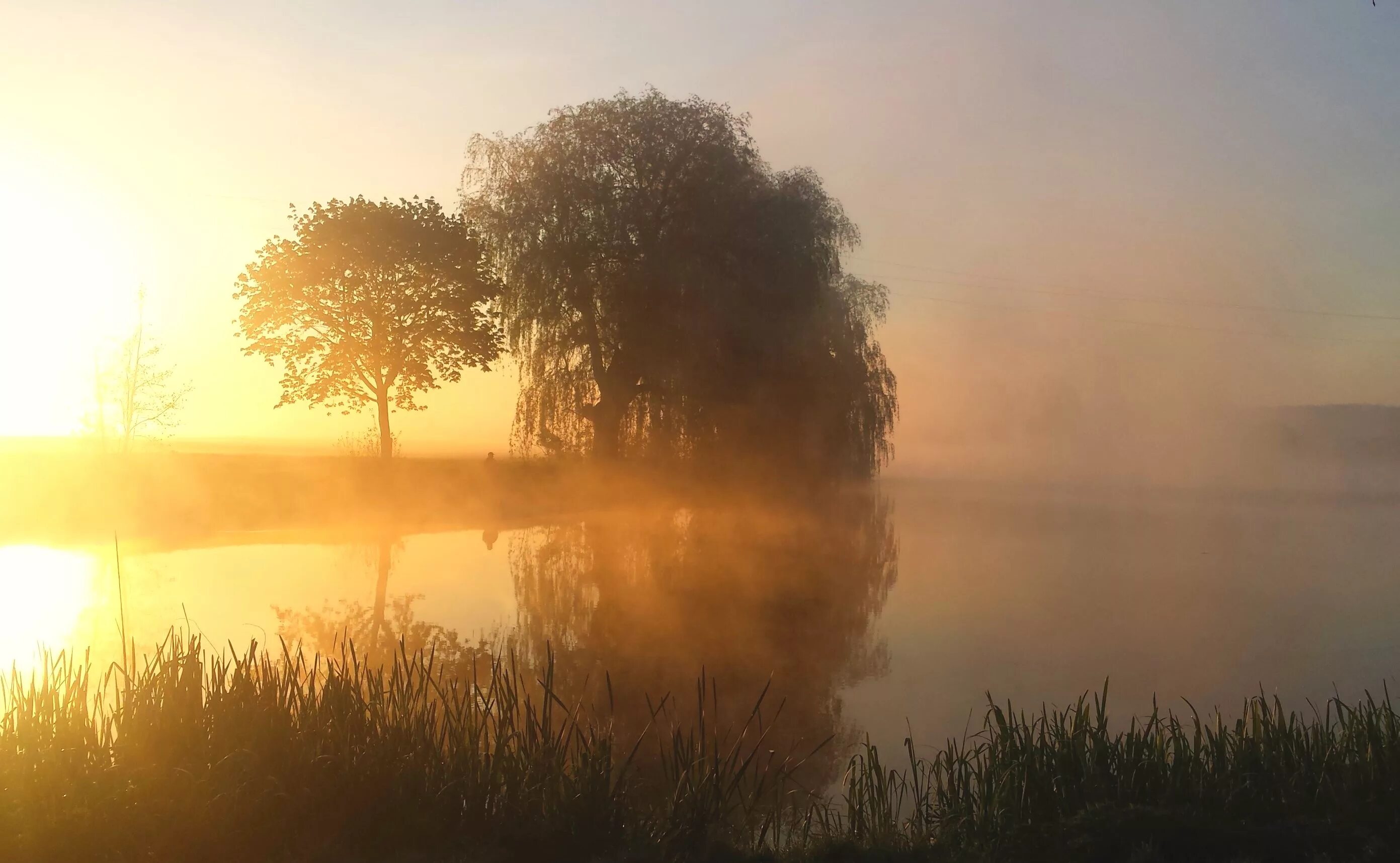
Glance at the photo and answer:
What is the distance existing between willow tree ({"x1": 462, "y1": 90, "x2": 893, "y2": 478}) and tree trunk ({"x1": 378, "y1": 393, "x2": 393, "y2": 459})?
5340 millimetres

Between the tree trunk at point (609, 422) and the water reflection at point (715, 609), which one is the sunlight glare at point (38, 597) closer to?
the water reflection at point (715, 609)

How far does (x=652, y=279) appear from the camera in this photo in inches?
746

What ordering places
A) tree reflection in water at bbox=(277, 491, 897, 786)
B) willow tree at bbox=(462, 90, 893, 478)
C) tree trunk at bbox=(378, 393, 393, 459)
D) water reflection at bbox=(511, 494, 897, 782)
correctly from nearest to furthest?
1. tree reflection in water at bbox=(277, 491, 897, 786)
2. water reflection at bbox=(511, 494, 897, 782)
3. willow tree at bbox=(462, 90, 893, 478)
4. tree trunk at bbox=(378, 393, 393, 459)

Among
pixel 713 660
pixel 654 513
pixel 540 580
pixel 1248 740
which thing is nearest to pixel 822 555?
pixel 654 513

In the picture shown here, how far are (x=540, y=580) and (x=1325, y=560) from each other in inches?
677

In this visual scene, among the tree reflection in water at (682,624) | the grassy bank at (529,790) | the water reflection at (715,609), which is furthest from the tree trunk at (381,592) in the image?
the grassy bank at (529,790)

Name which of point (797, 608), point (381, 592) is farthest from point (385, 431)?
point (797, 608)

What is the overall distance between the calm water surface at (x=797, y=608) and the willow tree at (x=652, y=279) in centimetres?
243

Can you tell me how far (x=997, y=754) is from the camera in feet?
16.4

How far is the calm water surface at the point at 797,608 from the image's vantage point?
9117 mm

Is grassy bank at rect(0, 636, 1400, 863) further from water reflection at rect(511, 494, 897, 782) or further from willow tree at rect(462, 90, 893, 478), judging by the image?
willow tree at rect(462, 90, 893, 478)

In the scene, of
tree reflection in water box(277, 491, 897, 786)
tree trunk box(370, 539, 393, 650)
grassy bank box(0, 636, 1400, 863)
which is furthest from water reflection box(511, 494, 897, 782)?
tree trunk box(370, 539, 393, 650)

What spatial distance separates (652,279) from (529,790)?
595 inches

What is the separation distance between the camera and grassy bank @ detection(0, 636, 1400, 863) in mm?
4180
